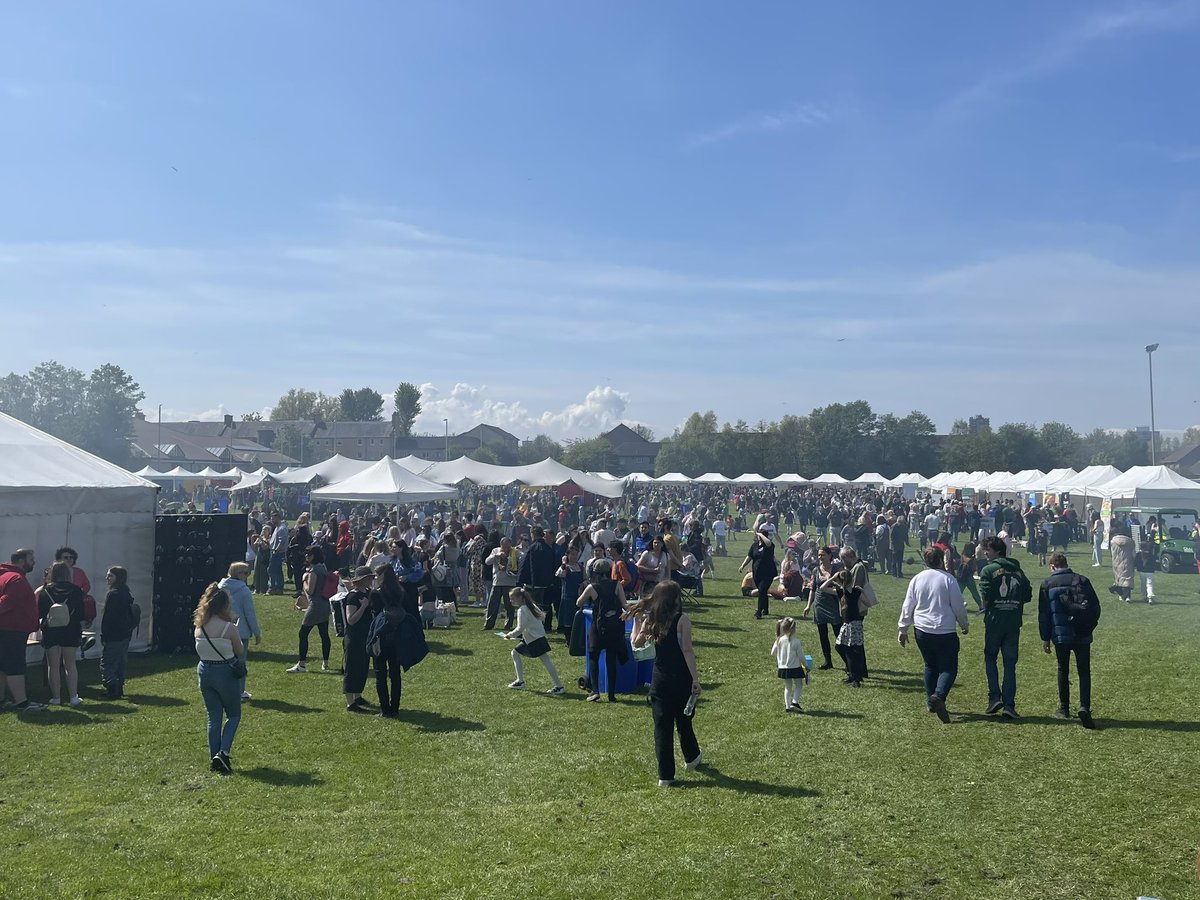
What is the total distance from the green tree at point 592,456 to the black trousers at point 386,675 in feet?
278

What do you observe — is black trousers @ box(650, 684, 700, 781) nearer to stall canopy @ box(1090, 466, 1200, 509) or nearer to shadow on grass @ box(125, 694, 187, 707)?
shadow on grass @ box(125, 694, 187, 707)

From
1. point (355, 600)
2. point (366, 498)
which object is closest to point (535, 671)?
point (355, 600)

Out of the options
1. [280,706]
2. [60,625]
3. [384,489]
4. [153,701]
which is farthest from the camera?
[384,489]

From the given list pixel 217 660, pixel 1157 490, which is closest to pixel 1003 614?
pixel 217 660

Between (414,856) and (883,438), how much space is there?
323 feet

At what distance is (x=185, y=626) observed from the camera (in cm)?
1366

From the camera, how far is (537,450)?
405ft

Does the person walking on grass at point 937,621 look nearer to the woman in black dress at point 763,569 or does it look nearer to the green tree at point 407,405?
the woman in black dress at point 763,569

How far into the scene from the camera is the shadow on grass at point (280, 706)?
10.1 metres

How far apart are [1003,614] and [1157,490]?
2470 centimetres

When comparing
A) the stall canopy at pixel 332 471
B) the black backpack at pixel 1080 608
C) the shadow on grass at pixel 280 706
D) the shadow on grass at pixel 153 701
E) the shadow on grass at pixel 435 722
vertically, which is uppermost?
the stall canopy at pixel 332 471

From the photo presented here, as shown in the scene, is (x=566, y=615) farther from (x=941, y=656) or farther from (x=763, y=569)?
(x=941, y=656)

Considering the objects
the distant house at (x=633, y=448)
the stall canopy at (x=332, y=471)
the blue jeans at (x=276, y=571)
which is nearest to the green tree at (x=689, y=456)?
the distant house at (x=633, y=448)

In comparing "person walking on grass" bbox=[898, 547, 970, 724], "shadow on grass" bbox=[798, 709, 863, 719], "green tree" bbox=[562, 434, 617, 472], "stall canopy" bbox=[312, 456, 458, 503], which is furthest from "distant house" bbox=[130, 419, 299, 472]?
"person walking on grass" bbox=[898, 547, 970, 724]
